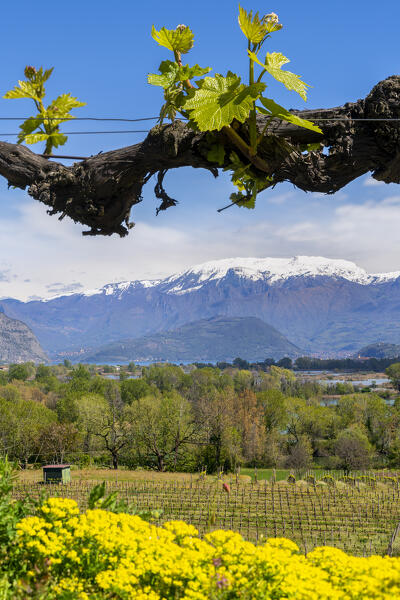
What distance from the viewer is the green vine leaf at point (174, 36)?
6.40ft

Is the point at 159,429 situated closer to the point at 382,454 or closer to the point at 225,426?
the point at 225,426

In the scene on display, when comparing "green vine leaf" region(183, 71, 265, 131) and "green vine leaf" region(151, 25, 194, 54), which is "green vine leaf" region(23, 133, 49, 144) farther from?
"green vine leaf" region(183, 71, 265, 131)

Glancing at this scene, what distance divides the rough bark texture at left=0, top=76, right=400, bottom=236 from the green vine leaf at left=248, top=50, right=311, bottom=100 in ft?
0.81

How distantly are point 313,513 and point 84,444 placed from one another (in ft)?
100

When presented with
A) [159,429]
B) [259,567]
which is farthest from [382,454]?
[259,567]

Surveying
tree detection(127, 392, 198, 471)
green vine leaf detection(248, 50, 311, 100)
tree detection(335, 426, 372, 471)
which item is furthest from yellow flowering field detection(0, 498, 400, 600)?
tree detection(335, 426, 372, 471)

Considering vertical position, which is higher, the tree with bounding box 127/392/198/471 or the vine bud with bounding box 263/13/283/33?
the vine bud with bounding box 263/13/283/33

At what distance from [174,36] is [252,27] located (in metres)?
0.36

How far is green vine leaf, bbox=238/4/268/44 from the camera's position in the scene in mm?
1769

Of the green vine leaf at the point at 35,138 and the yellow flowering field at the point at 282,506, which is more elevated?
the green vine leaf at the point at 35,138

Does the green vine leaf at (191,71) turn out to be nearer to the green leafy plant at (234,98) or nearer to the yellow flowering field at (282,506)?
the green leafy plant at (234,98)

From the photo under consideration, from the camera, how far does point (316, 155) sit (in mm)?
2154

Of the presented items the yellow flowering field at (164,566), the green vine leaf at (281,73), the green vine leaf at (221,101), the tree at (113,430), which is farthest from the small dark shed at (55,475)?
the green vine leaf at (281,73)

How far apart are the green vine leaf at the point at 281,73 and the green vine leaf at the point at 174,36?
0.35 metres
